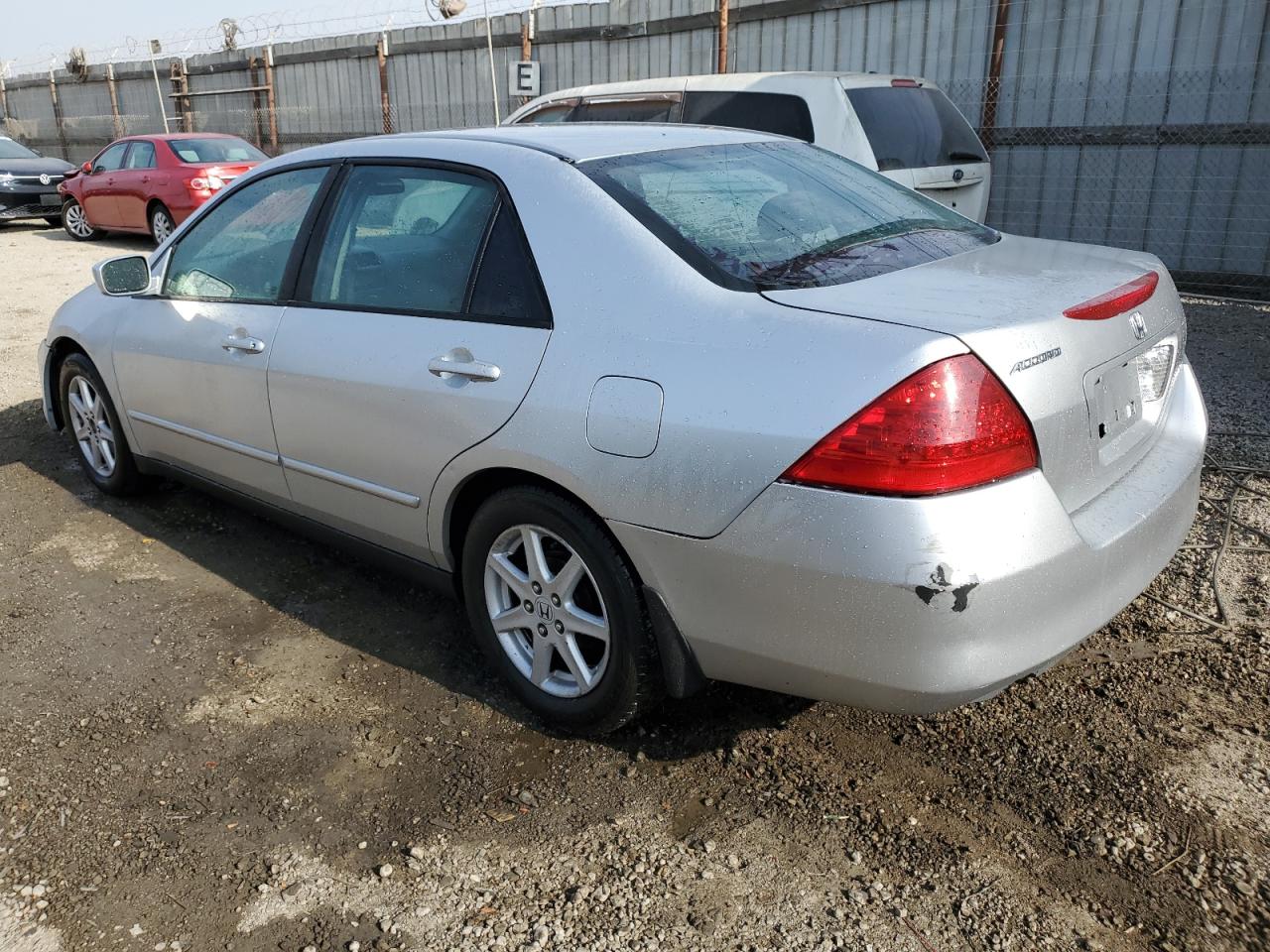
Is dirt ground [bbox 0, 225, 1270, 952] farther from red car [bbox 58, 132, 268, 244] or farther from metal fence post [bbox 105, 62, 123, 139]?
metal fence post [bbox 105, 62, 123, 139]

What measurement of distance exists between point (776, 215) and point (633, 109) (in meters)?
5.77

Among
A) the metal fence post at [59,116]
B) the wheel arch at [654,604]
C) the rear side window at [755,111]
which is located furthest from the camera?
the metal fence post at [59,116]

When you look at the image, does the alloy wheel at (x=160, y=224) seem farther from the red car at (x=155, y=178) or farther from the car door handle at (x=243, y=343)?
the car door handle at (x=243, y=343)

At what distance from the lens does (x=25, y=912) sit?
94.3 inches

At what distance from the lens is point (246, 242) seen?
3.95 metres

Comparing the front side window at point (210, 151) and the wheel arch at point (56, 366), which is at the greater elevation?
the front side window at point (210, 151)

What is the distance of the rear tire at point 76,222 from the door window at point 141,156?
1485 mm

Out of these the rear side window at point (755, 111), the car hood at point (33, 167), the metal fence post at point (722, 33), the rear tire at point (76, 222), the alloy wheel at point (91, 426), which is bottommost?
the rear tire at point (76, 222)

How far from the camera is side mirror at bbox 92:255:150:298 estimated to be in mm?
4301

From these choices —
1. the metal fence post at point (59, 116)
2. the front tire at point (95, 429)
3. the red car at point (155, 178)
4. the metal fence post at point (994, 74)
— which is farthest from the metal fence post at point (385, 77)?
the metal fence post at point (59, 116)

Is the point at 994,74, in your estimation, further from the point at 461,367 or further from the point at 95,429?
the point at 461,367

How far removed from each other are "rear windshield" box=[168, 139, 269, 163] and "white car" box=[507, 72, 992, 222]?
23.6ft

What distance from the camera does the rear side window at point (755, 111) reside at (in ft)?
23.7

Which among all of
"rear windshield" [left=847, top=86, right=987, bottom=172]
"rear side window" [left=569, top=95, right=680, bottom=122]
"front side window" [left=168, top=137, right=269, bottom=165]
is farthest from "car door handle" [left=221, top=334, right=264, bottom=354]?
"front side window" [left=168, top=137, right=269, bottom=165]
